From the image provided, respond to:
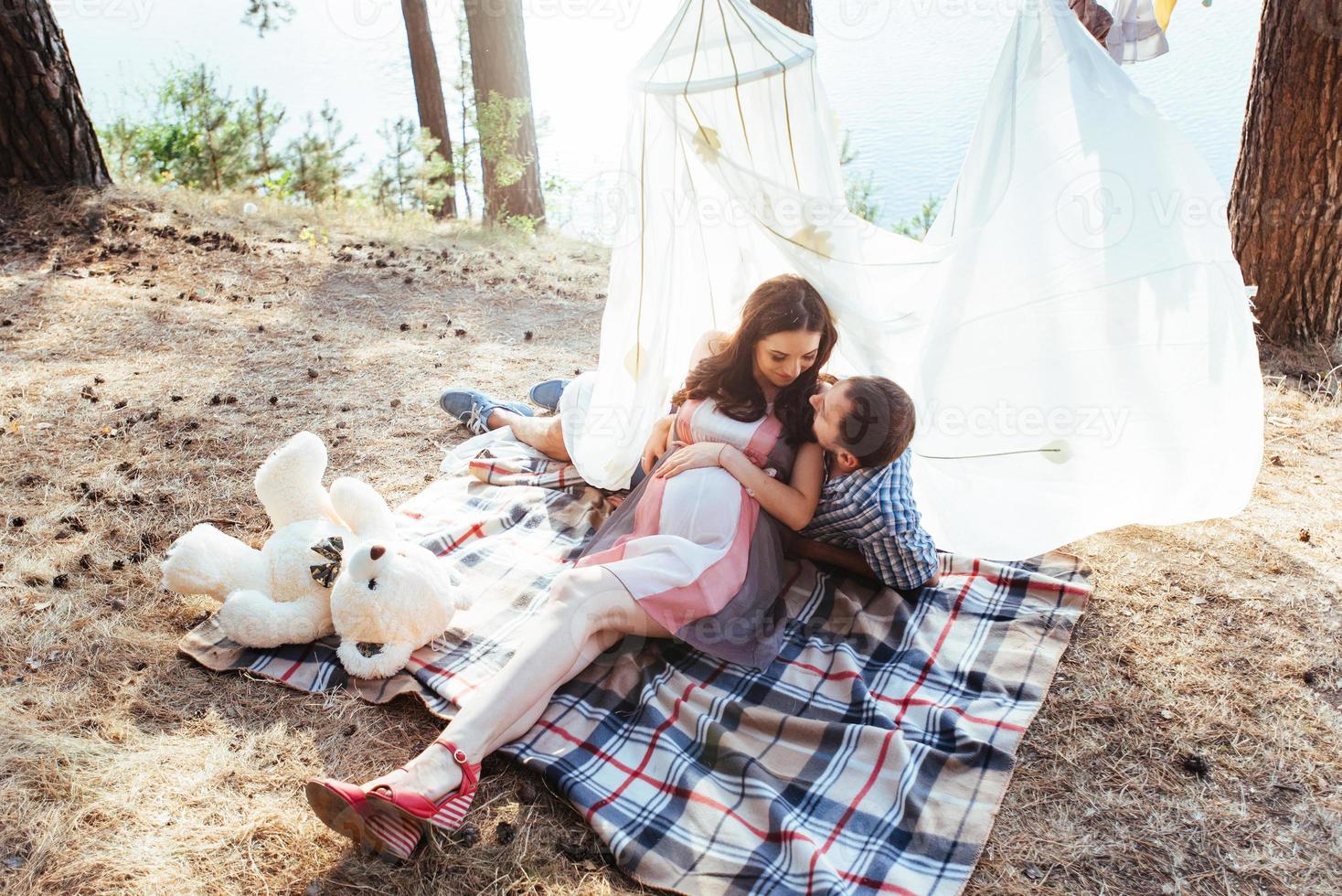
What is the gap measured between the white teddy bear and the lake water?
5.16 m

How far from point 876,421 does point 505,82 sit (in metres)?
5.54

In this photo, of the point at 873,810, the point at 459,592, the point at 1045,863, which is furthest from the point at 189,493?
the point at 1045,863

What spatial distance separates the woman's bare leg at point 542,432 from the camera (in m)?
3.08

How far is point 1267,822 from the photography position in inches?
69.4

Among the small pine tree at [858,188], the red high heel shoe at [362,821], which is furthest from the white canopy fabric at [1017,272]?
the small pine tree at [858,188]

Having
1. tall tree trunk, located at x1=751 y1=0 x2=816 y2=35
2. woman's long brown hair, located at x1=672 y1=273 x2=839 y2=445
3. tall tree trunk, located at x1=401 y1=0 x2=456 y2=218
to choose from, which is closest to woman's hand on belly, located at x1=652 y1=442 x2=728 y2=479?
woman's long brown hair, located at x1=672 y1=273 x2=839 y2=445

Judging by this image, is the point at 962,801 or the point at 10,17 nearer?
the point at 962,801

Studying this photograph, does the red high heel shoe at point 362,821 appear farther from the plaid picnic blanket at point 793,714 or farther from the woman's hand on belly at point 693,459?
the woman's hand on belly at point 693,459

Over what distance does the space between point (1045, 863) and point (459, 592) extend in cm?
141

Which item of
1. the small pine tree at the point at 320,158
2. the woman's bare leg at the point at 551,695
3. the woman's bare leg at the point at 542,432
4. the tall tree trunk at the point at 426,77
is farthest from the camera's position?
the small pine tree at the point at 320,158

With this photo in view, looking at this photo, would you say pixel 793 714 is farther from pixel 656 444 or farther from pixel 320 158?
pixel 320 158

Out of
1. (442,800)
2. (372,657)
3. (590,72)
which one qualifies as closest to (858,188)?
(590,72)

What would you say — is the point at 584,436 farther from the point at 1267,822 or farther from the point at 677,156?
the point at 1267,822

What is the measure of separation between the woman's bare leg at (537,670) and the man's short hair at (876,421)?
0.65 m
